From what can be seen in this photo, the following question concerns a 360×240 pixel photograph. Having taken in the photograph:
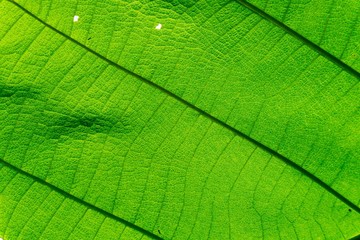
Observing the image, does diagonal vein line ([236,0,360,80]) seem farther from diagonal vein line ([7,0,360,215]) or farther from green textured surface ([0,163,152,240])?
green textured surface ([0,163,152,240])

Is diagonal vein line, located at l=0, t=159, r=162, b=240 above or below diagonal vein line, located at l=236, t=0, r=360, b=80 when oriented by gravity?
below

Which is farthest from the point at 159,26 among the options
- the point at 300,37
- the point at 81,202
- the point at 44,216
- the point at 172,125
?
the point at 44,216

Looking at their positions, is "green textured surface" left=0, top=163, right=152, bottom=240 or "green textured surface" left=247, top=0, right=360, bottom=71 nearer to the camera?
"green textured surface" left=247, top=0, right=360, bottom=71

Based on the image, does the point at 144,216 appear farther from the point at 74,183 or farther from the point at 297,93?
the point at 297,93

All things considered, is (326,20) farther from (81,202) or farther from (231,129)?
(81,202)

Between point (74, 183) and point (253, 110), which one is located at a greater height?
point (253, 110)

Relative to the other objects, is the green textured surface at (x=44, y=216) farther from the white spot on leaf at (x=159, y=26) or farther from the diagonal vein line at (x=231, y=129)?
the white spot on leaf at (x=159, y=26)

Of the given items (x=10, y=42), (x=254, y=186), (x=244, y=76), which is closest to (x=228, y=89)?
(x=244, y=76)

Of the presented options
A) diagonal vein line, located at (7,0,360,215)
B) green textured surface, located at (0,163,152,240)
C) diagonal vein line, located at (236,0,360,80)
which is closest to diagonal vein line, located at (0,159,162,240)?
green textured surface, located at (0,163,152,240)
